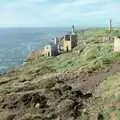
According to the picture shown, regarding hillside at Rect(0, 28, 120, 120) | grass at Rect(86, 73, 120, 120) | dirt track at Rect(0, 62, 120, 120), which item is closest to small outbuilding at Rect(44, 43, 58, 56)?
hillside at Rect(0, 28, 120, 120)

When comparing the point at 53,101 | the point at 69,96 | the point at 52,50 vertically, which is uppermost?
the point at 69,96

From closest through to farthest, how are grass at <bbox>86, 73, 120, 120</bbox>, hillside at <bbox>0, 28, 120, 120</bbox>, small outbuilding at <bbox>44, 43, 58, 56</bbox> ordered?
1. grass at <bbox>86, 73, 120, 120</bbox>
2. hillside at <bbox>0, 28, 120, 120</bbox>
3. small outbuilding at <bbox>44, 43, 58, 56</bbox>

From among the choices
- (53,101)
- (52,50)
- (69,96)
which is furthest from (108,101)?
(52,50)

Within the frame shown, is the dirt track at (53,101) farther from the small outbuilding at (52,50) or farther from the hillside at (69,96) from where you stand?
the small outbuilding at (52,50)

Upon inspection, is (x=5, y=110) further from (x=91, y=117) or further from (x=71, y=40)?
(x=71, y=40)

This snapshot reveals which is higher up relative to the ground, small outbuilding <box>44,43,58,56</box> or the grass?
the grass

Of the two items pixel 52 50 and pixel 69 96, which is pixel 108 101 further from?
pixel 52 50

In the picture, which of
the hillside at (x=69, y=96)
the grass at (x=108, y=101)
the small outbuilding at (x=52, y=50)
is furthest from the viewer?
the small outbuilding at (x=52, y=50)

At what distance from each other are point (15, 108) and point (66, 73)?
27.8 ft

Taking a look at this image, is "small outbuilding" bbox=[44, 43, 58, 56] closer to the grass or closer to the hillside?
the hillside

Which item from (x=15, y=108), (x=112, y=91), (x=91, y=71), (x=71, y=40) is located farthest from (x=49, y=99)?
(x=71, y=40)

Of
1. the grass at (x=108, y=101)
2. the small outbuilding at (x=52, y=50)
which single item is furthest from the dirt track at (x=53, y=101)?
the small outbuilding at (x=52, y=50)

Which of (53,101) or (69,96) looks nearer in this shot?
(53,101)

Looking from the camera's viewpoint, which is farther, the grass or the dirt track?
the dirt track
